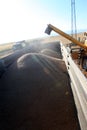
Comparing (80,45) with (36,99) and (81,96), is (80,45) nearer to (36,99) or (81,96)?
(36,99)

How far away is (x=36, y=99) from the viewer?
637 centimetres

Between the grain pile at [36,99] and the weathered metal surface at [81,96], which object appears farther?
the grain pile at [36,99]

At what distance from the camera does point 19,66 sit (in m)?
9.38

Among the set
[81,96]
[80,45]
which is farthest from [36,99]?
[80,45]

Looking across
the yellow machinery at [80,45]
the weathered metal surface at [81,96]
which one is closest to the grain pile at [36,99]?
the weathered metal surface at [81,96]

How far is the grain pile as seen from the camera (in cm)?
520

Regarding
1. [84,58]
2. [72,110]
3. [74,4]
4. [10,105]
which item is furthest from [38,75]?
[74,4]

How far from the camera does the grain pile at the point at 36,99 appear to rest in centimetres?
520

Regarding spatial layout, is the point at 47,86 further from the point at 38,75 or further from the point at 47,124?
the point at 47,124

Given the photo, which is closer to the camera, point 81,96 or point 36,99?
point 81,96

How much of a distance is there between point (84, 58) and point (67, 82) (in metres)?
5.02

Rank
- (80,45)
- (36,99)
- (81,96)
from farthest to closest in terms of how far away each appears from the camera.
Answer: (80,45) → (36,99) → (81,96)

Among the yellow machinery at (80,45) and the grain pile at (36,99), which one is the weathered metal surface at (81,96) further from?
the yellow machinery at (80,45)

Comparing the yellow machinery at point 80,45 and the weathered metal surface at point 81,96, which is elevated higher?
the weathered metal surface at point 81,96
